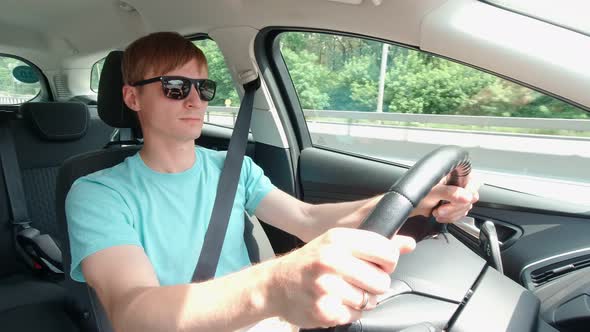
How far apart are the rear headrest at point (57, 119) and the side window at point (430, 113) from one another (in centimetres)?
137

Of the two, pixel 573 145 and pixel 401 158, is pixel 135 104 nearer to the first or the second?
pixel 401 158

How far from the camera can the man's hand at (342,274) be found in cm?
57

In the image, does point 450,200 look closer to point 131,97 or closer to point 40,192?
point 131,97

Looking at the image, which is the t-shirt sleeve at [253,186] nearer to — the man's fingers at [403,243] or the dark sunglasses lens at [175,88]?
the dark sunglasses lens at [175,88]

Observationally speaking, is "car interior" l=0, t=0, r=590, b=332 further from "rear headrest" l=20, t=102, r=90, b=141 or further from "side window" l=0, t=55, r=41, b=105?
"side window" l=0, t=55, r=41, b=105

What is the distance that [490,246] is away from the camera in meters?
1.34

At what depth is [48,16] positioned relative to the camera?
12.3 ft

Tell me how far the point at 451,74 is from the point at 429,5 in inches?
15.4

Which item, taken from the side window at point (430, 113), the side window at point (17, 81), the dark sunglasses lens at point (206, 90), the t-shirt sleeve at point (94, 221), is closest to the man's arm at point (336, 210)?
the dark sunglasses lens at point (206, 90)

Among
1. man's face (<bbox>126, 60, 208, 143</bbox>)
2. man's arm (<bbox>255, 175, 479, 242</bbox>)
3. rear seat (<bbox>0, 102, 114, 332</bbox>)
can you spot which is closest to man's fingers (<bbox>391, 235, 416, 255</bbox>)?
man's arm (<bbox>255, 175, 479, 242</bbox>)

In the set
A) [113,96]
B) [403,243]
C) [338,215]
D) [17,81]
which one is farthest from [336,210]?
[17,81]

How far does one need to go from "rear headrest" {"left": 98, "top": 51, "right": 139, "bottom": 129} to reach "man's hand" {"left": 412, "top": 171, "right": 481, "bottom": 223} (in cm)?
119

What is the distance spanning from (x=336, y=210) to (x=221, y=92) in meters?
1.77

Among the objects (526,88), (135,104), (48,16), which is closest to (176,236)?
(135,104)
